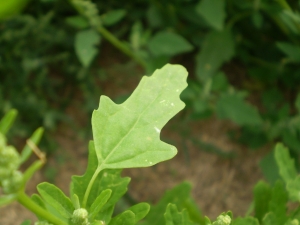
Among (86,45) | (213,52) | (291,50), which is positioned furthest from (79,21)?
(291,50)

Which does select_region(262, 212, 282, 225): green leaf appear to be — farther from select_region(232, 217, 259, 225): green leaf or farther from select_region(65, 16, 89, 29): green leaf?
select_region(65, 16, 89, 29): green leaf

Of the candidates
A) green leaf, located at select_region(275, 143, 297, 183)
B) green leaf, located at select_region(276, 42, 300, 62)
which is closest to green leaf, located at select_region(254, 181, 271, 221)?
green leaf, located at select_region(275, 143, 297, 183)

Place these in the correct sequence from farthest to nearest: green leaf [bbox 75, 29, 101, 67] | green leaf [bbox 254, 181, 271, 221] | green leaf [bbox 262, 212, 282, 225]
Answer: green leaf [bbox 75, 29, 101, 67] → green leaf [bbox 254, 181, 271, 221] → green leaf [bbox 262, 212, 282, 225]

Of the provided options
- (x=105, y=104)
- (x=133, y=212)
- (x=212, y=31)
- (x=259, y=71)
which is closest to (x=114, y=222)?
(x=133, y=212)

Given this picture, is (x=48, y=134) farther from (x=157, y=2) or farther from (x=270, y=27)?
(x=270, y=27)

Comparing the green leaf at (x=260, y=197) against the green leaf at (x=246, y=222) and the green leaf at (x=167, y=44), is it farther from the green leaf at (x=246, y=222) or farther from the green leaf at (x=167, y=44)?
the green leaf at (x=167, y=44)

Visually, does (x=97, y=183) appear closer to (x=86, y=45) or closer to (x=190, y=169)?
(x=86, y=45)

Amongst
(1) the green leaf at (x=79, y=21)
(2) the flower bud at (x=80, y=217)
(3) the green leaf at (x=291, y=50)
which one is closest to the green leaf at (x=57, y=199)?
(2) the flower bud at (x=80, y=217)
